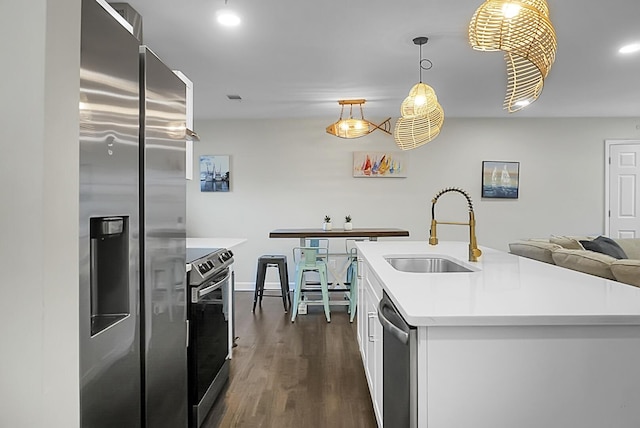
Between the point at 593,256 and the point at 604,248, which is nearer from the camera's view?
the point at 593,256

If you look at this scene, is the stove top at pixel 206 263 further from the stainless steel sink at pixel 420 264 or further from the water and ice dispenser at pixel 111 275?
the stainless steel sink at pixel 420 264

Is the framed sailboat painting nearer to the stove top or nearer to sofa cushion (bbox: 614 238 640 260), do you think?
sofa cushion (bbox: 614 238 640 260)

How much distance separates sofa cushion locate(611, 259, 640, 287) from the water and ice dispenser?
219cm

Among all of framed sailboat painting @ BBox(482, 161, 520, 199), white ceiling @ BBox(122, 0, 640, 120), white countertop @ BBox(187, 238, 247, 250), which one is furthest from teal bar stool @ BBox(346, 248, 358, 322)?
framed sailboat painting @ BBox(482, 161, 520, 199)

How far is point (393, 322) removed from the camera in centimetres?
132

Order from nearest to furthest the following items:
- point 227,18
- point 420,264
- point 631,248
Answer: point 420,264 → point 227,18 → point 631,248

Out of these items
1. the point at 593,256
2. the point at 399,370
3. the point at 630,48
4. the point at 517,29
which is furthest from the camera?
the point at 630,48

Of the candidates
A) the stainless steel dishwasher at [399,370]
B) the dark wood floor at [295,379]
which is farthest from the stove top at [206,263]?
the stainless steel dishwasher at [399,370]

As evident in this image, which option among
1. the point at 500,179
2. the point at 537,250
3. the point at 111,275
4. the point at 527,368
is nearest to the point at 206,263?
the point at 111,275

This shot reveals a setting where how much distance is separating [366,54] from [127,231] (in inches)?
111

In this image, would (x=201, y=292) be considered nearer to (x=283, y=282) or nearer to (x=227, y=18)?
(x=227, y=18)

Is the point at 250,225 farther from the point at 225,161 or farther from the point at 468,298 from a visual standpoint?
the point at 468,298

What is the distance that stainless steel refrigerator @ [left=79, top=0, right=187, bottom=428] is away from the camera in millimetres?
1030

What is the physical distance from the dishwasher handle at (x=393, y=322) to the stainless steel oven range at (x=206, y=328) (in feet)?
3.29
